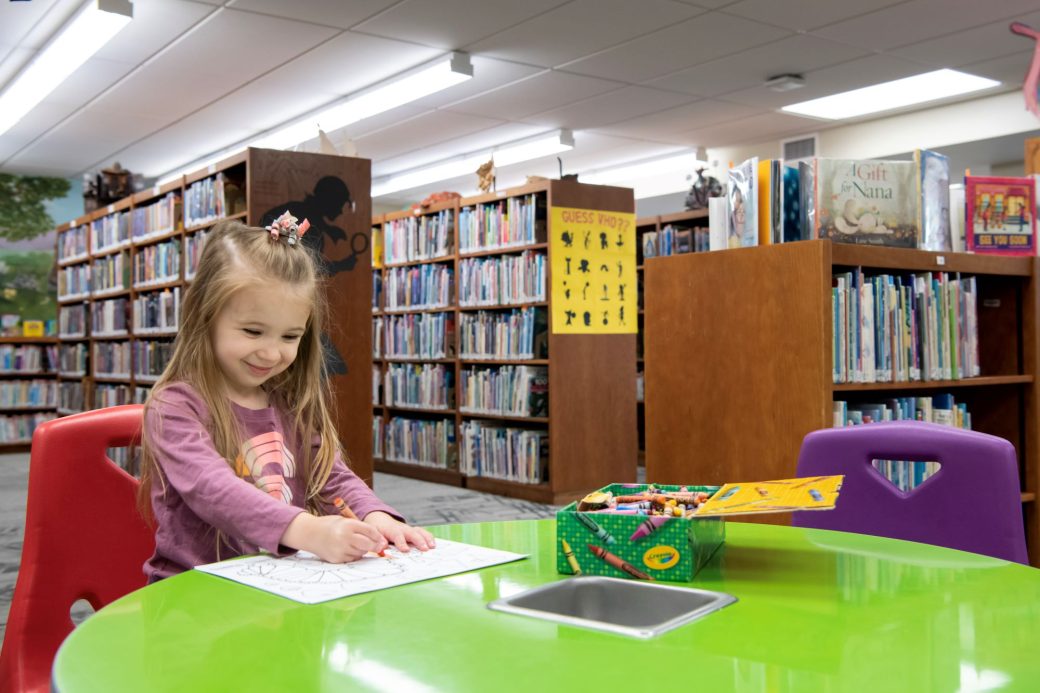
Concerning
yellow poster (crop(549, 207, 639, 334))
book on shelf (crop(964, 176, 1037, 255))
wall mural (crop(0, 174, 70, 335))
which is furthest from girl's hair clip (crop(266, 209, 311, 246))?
wall mural (crop(0, 174, 70, 335))

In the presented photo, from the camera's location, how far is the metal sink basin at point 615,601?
0.95 m

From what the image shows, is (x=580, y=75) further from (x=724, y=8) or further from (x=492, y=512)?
(x=492, y=512)

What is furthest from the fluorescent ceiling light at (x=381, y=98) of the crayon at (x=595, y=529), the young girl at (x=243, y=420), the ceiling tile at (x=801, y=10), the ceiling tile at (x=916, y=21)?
the crayon at (x=595, y=529)

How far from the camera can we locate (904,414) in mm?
2746

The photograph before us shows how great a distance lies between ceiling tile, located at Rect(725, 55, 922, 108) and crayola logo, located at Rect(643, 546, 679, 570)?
19.9 ft

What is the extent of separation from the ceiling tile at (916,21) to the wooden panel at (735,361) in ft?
11.8

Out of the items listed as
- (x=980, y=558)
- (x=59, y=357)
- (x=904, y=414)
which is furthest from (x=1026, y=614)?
(x=59, y=357)

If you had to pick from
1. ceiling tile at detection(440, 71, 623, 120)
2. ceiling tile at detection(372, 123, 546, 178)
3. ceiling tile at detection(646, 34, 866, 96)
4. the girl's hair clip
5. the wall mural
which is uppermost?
ceiling tile at detection(372, 123, 546, 178)

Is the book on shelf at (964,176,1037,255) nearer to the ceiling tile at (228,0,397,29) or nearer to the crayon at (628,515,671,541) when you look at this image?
the crayon at (628,515,671,541)

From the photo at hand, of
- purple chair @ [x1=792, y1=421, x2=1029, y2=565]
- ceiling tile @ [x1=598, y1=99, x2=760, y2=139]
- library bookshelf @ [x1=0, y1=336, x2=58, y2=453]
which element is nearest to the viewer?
purple chair @ [x1=792, y1=421, x2=1029, y2=565]

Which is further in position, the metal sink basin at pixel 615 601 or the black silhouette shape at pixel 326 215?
the black silhouette shape at pixel 326 215

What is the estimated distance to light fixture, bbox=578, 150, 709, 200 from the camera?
9.69 m

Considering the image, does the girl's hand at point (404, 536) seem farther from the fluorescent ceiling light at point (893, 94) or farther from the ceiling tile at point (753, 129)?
the ceiling tile at point (753, 129)

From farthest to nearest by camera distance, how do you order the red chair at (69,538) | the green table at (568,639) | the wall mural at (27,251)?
the wall mural at (27,251)
the red chair at (69,538)
the green table at (568,639)
